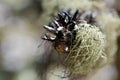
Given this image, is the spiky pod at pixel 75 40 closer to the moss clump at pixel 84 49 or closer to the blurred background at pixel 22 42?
the moss clump at pixel 84 49

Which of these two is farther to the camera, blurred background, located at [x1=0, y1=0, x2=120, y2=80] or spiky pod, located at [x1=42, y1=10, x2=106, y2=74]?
blurred background, located at [x1=0, y1=0, x2=120, y2=80]

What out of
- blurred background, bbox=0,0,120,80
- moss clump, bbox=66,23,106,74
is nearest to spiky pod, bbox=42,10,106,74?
moss clump, bbox=66,23,106,74

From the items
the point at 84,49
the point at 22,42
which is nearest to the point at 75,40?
the point at 84,49

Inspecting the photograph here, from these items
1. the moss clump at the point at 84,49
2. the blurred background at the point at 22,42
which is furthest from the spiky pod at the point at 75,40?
the blurred background at the point at 22,42

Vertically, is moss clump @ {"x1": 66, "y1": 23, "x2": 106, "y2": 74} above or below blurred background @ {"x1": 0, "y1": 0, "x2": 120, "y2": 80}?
below

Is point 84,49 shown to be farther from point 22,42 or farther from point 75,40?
point 22,42

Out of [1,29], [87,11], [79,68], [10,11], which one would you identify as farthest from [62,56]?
[10,11]

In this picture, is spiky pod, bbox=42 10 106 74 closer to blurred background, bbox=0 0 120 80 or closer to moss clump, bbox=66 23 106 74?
moss clump, bbox=66 23 106 74
